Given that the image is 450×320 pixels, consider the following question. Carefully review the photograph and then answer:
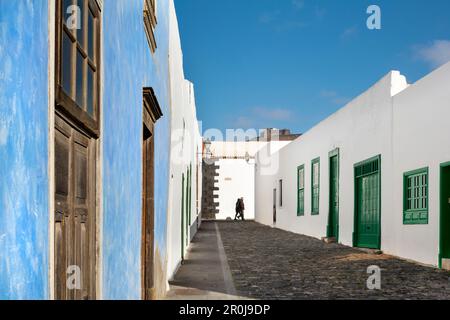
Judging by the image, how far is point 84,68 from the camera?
3.02 meters

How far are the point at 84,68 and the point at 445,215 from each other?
30.3 feet

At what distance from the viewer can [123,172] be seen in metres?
4.20

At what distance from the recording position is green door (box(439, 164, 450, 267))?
10836mm

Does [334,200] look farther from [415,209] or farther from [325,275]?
[325,275]

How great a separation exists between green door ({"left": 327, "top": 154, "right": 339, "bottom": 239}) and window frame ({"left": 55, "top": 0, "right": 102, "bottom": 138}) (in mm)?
15969

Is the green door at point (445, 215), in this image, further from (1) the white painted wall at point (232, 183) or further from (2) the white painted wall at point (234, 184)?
(1) the white painted wall at point (232, 183)

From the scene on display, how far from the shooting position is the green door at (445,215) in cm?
1084

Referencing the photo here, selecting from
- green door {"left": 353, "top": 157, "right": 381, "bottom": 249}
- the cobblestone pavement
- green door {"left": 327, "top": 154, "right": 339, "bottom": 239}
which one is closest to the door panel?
green door {"left": 327, "top": 154, "right": 339, "bottom": 239}

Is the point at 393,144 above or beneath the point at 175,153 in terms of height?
above

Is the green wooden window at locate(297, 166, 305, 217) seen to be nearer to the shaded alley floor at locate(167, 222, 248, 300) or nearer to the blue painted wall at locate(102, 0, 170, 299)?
the shaded alley floor at locate(167, 222, 248, 300)

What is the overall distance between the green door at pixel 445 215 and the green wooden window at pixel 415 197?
0.76 meters

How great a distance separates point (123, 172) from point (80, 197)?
46.2 inches

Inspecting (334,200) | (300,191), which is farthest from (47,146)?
(300,191)
